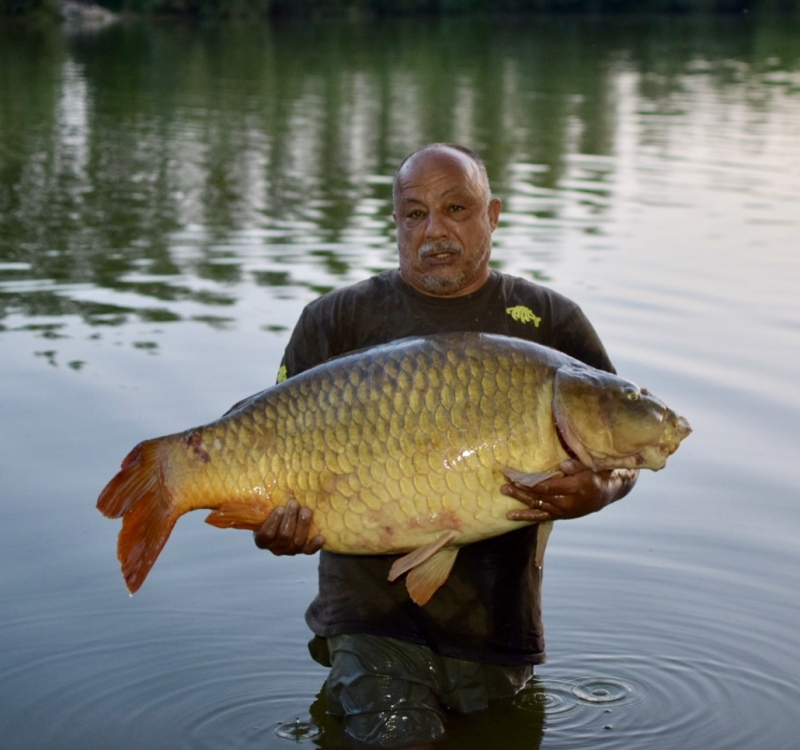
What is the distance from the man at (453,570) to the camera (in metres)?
3.78

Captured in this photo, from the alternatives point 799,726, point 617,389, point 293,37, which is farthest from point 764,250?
point 293,37

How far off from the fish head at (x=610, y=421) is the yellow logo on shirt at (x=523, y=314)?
542 mm

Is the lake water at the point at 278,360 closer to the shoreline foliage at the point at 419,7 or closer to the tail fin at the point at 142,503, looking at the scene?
the tail fin at the point at 142,503

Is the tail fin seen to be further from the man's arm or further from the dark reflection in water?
the dark reflection in water

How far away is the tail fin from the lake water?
83 centimetres

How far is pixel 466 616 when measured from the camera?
3.84 meters

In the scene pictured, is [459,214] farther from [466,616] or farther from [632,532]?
[632,532]

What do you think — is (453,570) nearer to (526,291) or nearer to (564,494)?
(564,494)

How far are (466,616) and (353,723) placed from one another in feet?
1.24

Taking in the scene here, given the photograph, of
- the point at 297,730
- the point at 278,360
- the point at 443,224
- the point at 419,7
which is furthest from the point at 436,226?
the point at 419,7

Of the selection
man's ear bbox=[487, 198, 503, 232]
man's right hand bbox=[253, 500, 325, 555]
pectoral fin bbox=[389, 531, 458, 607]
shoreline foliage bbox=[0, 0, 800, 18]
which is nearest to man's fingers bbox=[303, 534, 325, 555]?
man's right hand bbox=[253, 500, 325, 555]

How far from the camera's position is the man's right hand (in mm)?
3332

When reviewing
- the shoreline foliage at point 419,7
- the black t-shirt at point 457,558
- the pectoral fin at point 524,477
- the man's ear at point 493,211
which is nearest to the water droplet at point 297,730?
the black t-shirt at point 457,558

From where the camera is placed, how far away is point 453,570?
381cm
